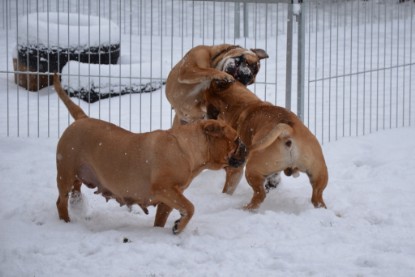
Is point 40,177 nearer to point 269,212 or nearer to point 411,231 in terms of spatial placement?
point 269,212

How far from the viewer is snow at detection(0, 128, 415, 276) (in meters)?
4.45

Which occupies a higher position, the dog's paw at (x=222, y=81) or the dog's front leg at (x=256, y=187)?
the dog's paw at (x=222, y=81)

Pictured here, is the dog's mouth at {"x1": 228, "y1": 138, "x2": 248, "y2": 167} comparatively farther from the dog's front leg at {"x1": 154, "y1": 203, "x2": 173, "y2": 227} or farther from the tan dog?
the tan dog

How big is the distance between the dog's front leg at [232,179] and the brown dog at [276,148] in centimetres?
25

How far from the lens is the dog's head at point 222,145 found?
5180 mm

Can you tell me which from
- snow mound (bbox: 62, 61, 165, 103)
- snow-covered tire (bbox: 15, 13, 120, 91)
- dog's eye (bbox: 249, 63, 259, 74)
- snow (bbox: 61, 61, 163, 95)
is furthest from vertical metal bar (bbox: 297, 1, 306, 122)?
snow-covered tire (bbox: 15, 13, 120, 91)

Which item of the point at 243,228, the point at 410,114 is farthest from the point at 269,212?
the point at 410,114

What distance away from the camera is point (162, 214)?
530 cm

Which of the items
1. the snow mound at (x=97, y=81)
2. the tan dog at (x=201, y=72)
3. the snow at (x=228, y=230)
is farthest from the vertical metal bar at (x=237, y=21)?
the snow at (x=228, y=230)

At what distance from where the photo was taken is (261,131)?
5695 millimetres

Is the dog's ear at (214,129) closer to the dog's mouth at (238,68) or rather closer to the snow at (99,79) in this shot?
the dog's mouth at (238,68)

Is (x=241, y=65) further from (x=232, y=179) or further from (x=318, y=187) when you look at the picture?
(x=318, y=187)

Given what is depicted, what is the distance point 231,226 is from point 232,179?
1.11 metres

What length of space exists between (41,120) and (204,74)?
2428 mm
